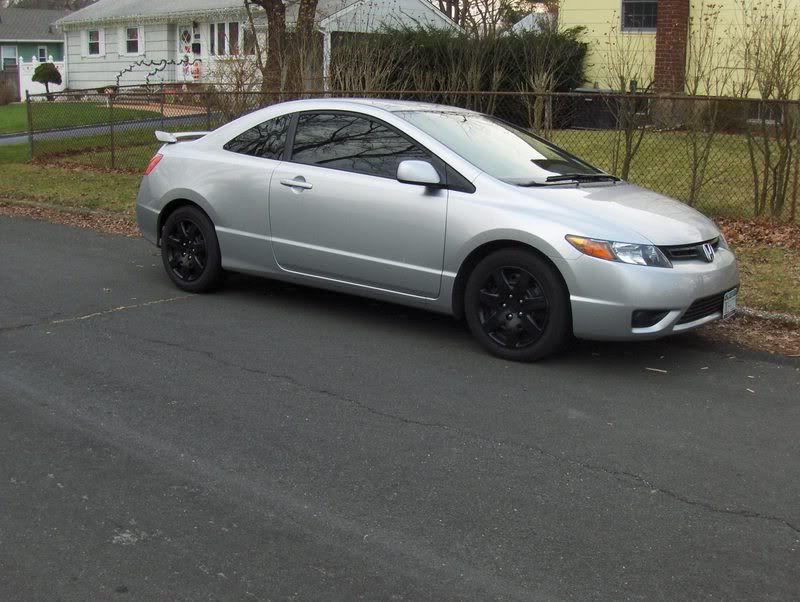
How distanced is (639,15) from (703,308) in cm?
1646

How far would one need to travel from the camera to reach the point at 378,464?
462cm

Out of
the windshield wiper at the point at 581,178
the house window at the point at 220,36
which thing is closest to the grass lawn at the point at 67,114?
the house window at the point at 220,36

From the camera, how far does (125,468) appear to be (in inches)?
178

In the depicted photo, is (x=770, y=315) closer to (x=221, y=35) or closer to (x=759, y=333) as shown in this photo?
(x=759, y=333)

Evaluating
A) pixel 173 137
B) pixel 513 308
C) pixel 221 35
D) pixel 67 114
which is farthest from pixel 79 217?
pixel 221 35

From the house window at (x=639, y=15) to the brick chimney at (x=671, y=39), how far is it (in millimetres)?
1393

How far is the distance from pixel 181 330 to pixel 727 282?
378 cm

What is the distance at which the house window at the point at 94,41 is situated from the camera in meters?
39.6

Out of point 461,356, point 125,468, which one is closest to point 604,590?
point 125,468

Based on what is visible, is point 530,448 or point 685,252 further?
point 685,252

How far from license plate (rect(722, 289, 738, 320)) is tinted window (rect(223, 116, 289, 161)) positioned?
341cm

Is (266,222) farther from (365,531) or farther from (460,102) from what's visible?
(460,102)

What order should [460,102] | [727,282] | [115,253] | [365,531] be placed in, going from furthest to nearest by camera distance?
1. [460,102]
2. [115,253]
3. [727,282]
4. [365,531]

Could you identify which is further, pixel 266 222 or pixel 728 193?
pixel 728 193
